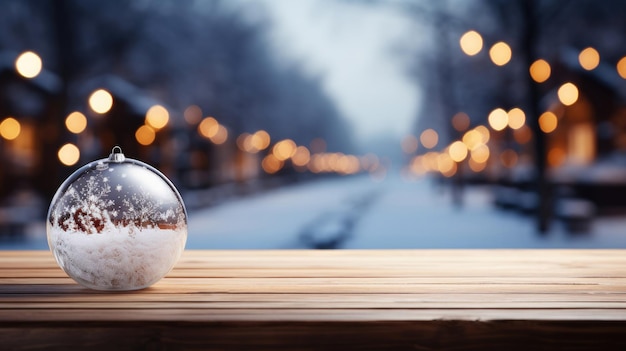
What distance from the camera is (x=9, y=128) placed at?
29984mm

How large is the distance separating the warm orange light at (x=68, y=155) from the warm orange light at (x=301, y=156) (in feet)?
198

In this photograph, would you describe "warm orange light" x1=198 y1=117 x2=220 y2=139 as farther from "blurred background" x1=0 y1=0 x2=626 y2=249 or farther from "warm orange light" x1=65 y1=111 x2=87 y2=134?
"warm orange light" x1=65 y1=111 x2=87 y2=134

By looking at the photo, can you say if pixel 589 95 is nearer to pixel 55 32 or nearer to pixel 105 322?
pixel 55 32

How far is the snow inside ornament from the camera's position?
2.49 meters

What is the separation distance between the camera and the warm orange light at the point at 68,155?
57.4 feet

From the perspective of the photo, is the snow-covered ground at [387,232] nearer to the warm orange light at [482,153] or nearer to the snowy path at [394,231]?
the snowy path at [394,231]

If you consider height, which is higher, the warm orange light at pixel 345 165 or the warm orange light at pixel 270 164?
the warm orange light at pixel 270 164

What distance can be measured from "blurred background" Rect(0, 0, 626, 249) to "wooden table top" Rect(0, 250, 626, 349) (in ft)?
33.0

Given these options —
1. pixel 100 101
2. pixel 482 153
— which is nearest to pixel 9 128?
pixel 100 101

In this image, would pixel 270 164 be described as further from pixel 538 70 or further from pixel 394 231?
pixel 538 70

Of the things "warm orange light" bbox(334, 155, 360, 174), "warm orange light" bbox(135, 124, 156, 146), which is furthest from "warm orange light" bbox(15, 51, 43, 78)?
"warm orange light" bbox(334, 155, 360, 174)

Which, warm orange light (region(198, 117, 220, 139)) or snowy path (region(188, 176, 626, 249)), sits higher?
warm orange light (region(198, 117, 220, 139))

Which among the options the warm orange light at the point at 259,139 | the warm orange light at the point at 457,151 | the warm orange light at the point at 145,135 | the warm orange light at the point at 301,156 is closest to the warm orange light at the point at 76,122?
the warm orange light at the point at 145,135

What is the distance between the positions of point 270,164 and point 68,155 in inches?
1983
